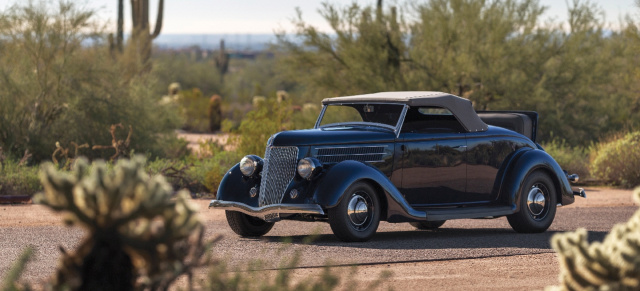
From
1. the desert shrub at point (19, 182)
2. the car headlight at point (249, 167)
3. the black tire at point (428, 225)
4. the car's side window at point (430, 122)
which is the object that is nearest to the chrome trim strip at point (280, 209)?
the car headlight at point (249, 167)

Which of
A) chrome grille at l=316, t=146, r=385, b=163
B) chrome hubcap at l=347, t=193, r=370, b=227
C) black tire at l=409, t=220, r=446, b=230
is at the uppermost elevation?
chrome grille at l=316, t=146, r=385, b=163

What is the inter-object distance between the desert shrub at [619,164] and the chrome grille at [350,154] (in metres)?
9.32

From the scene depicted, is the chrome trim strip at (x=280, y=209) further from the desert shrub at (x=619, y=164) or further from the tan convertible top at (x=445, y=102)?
the desert shrub at (x=619, y=164)

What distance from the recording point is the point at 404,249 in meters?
10.1

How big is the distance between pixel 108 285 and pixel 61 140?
55.3ft

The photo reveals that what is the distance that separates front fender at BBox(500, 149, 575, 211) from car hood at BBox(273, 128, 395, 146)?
1.66m

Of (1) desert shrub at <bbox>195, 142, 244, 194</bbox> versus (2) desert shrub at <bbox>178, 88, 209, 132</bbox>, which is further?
(2) desert shrub at <bbox>178, 88, 209, 132</bbox>

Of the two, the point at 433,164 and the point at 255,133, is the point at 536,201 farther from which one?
the point at 255,133

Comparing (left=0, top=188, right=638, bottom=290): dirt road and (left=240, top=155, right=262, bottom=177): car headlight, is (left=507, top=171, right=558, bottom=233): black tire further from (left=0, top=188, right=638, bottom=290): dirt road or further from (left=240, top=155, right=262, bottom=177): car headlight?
(left=240, top=155, right=262, bottom=177): car headlight

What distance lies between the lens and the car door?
11.2 m

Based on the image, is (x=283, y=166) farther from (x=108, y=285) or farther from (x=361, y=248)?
(x=108, y=285)

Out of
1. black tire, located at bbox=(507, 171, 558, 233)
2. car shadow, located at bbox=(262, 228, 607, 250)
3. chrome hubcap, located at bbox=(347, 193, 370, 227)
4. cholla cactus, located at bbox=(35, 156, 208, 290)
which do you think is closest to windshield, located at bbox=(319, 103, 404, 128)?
chrome hubcap, located at bbox=(347, 193, 370, 227)

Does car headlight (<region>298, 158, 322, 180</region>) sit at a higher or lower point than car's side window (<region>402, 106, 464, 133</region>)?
lower

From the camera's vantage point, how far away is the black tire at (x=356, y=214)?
33.8 ft
